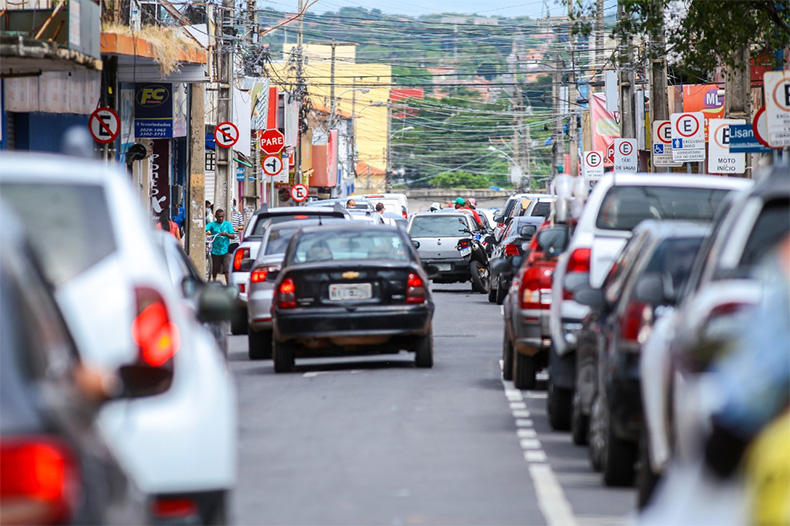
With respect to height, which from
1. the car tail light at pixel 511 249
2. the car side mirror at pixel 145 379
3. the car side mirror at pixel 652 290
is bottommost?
the car side mirror at pixel 145 379

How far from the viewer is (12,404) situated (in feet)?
12.2

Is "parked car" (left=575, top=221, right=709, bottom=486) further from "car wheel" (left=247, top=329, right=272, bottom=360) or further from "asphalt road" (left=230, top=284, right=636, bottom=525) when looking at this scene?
"car wheel" (left=247, top=329, right=272, bottom=360)

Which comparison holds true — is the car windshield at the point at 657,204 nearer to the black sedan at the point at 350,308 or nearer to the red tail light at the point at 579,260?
the red tail light at the point at 579,260

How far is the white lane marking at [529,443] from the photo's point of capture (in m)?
11.3

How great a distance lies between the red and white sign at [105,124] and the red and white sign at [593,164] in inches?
1050

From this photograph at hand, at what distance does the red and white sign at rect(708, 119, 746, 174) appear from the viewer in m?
28.5

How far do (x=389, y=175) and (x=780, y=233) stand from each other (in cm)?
12286

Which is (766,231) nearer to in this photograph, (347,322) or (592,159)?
(347,322)

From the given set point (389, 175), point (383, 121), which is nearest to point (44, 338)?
point (389, 175)

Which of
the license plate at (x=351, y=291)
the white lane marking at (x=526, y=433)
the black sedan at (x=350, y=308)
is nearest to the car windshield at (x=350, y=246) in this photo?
the black sedan at (x=350, y=308)

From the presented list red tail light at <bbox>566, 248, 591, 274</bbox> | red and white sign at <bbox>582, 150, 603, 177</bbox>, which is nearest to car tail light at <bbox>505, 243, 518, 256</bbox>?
red tail light at <bbox>566, 248, 591, 274</bbox>

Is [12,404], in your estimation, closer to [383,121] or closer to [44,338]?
[44,338]

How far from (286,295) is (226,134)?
23.0 meters

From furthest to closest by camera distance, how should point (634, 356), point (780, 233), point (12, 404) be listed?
point (634, 356) < point (780, 233) < point (12, 404)
